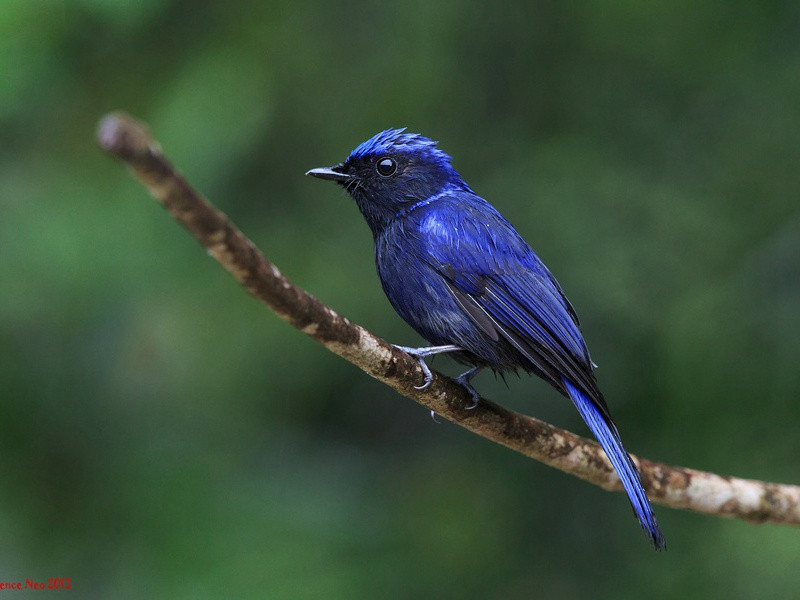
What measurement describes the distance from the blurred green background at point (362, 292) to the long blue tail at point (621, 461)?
4.85 feet

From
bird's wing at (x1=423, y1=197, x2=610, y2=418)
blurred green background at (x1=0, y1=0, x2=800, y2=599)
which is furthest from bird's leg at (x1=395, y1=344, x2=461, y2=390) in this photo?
blurred green background at (x1=0, y1=0, x2=800, y2=599)

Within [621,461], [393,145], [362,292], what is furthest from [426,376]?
[362,292]

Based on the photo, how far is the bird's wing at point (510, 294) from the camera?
3.74 m

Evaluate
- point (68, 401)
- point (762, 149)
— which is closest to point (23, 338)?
point (68, 401)

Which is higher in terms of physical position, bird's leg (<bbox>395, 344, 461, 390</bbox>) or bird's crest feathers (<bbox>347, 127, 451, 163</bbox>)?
bird's crest feathers (<bbox>347, 127, 451, 163</bbox>)

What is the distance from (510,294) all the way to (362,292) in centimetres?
150

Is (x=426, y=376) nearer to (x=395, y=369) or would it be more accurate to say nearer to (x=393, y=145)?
(x=395, y=369)

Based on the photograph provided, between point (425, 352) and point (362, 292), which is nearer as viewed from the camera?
point (425, 352)

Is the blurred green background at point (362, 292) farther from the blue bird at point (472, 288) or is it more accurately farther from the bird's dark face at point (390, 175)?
the blue bird at point (472, 288)

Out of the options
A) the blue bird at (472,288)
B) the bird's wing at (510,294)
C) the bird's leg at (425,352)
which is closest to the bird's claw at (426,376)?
the bird's leg at (425,352)

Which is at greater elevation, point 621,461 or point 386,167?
point 386,167

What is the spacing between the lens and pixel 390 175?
4.30 meters

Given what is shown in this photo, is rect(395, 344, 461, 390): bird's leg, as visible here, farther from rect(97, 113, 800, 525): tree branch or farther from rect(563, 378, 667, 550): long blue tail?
rect(563, 378, 667, 550): long blue tail

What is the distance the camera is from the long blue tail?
337 centimetres
